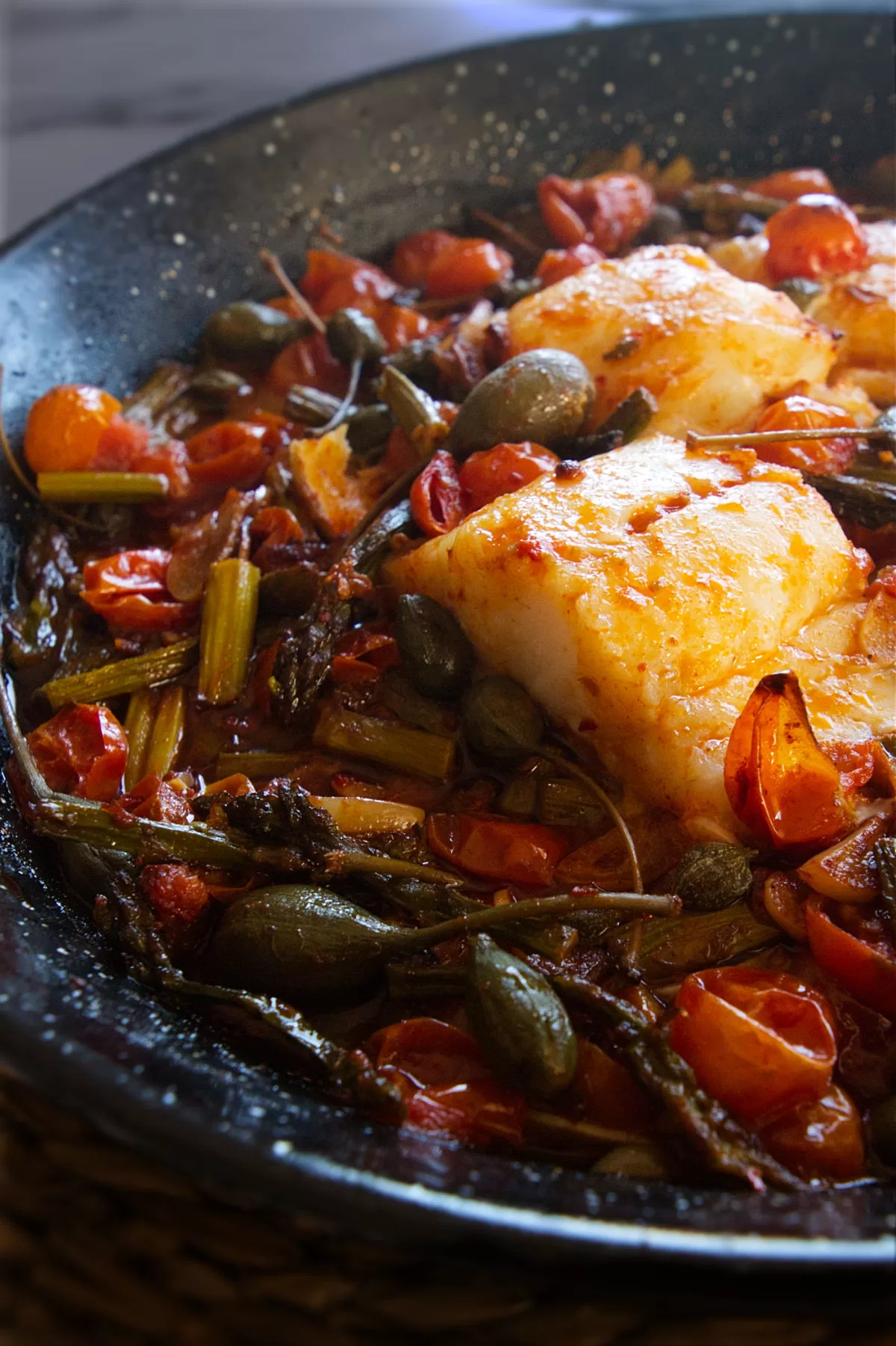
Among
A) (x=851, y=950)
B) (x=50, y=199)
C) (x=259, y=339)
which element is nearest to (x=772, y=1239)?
(x=851, y=950)

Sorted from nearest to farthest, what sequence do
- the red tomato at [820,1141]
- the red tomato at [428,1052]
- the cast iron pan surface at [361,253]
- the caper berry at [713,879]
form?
1. the cast iron pan surface at [361,253]
2. the red tomato at [820,1141]
3. the red tomato at [428,1052]
4. the caper berry at [713,879]

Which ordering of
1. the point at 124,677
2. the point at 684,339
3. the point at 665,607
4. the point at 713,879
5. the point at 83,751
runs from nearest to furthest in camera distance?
the point at 713,879 < the point at 665,607 < the point at 83,751 < the point at 124,677 < the point at 684,339

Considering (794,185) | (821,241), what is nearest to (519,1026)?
(821,241)

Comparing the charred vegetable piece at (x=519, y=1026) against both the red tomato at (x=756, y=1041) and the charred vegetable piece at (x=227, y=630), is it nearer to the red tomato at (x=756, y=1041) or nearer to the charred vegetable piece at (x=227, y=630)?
the red tomato at (x=756, y=1041)

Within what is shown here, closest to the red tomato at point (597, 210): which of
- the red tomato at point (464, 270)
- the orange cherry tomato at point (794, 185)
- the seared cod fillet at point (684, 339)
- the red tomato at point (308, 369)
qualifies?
the red tomato at point (464, 270)

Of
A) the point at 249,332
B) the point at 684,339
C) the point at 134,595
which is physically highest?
the point at 684,339

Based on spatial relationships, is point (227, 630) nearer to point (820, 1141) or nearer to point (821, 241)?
point (820, 1141)

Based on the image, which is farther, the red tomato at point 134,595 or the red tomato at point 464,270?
the red tomato at point 464,270
